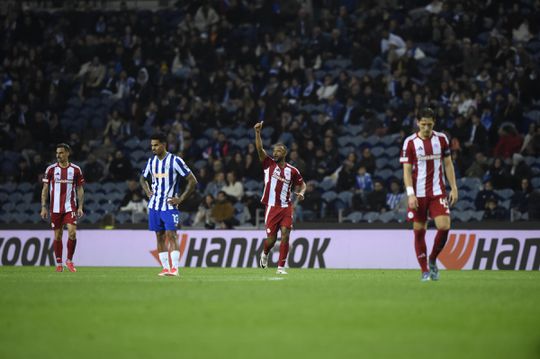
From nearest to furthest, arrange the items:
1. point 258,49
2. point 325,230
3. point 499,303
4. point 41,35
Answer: point 499,303 → point 325,230 → point 258,49 → point 41,35

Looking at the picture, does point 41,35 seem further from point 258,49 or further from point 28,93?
point 258,49

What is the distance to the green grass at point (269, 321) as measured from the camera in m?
7.02

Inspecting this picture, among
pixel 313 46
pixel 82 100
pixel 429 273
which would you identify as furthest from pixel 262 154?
pixel 82 100

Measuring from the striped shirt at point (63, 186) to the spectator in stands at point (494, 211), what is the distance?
9.90 metres

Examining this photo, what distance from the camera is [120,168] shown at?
29938 millimetres

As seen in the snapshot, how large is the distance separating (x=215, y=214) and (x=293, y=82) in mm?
6275

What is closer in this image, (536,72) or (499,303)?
(499,303)

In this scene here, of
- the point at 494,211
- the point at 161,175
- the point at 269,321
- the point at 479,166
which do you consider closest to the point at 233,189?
the point at 479,166

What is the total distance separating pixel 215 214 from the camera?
86.0 feet

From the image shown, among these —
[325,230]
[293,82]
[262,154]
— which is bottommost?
[325,230]

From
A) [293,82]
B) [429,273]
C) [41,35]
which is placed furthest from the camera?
[41,35]

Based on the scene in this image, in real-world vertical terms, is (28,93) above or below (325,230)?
above

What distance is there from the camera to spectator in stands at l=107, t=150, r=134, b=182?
98.2ft

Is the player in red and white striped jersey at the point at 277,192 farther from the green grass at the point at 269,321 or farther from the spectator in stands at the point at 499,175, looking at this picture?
the spectator in stands at the point at 499,175
